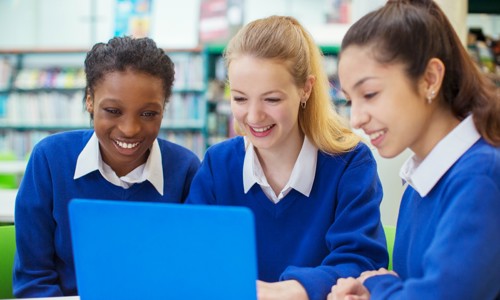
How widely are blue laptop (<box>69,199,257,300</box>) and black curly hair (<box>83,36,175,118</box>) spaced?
0.68 metres

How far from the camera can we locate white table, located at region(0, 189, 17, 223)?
226 cm

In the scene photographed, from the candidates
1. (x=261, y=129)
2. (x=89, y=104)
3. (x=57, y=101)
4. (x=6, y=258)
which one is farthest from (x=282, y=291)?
(x=57, y=101)

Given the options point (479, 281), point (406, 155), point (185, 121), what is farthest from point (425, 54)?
point (185, 121)

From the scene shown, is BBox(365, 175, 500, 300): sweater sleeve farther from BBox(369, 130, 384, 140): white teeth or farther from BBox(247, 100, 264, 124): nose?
BBox(247, 100, 264, 124): nose

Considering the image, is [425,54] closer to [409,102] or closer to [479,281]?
[409,102]

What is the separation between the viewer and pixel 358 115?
1.10m

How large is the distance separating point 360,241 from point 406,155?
4.33 ft

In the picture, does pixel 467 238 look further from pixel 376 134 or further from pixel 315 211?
pixel 315 211

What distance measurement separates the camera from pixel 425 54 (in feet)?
3.50

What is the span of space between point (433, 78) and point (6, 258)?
132 centimetres

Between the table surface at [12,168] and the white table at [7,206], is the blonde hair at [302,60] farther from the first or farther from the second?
the table surface at [12,168]

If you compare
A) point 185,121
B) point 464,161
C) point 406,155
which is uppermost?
point 464,161

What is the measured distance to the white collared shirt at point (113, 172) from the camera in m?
1.66

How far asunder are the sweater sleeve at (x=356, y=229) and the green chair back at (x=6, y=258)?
0.90 metres
